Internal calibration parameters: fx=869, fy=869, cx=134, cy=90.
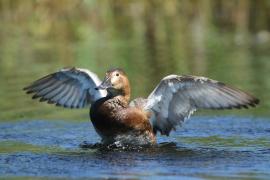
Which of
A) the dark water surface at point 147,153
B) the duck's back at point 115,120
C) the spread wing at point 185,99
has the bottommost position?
the dark water surface at point 147,153

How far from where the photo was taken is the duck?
9062 millimetres

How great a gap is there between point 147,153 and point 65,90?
176 centimetres

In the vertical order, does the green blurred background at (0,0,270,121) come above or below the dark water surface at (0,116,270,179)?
above

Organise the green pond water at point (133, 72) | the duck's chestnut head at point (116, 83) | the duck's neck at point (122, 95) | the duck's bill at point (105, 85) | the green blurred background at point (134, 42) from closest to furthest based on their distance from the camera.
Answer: the green pond water at point (133, 72), the duck's bill at point (105, 85), the duck's chestnut head at point (116, 83), the duck's neck at point (122, 95), the green blurred background at point (134, 42)

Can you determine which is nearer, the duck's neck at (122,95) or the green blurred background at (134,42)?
the duck's neck at (122,95)

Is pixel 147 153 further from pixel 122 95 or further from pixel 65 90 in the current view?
pixel 65 90

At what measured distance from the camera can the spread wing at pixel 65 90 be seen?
32.8ft

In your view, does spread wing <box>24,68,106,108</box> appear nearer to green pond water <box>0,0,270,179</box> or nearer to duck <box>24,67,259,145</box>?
duck <box>24,67,259,145</box>

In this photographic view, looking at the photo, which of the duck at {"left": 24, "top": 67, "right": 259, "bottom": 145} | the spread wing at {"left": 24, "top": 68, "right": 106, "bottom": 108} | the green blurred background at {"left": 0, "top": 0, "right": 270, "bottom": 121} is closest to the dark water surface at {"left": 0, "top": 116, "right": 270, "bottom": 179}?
the duck at {"left": 24, "top": 67, "right": 259, "bottom": 145}

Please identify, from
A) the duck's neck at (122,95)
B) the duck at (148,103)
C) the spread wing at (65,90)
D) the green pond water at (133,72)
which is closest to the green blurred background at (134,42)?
the green pond water at (133,72)

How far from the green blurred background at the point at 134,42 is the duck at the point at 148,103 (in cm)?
130

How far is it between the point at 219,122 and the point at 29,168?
304cm

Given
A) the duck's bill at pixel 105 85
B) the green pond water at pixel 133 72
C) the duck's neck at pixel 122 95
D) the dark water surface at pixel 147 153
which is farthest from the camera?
the duck's neck at pixel 122 95

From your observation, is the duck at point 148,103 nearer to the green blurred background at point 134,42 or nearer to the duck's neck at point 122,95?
the duck's neck at point 122,95
